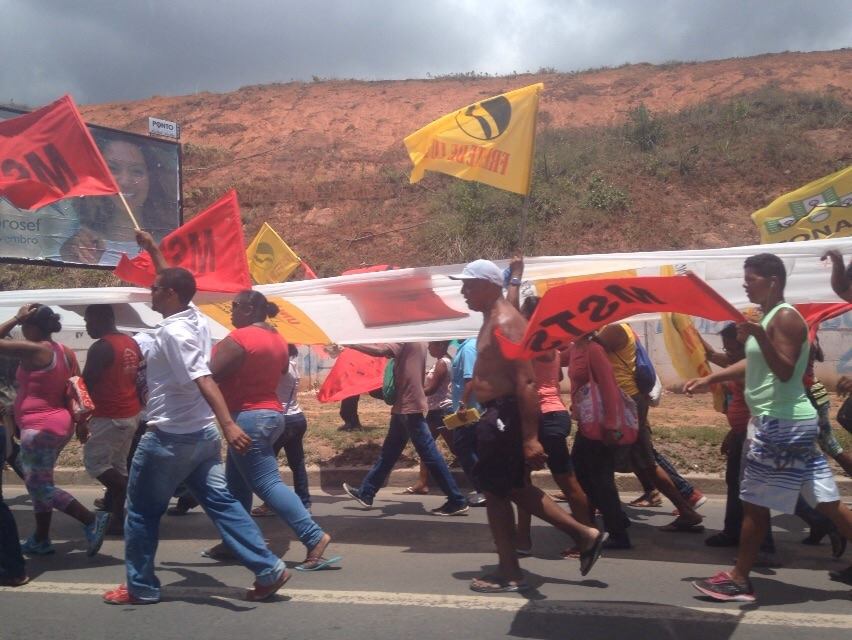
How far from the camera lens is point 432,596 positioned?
4.68 m

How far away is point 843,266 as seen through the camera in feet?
16.3

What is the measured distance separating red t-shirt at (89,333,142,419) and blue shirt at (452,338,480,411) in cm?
248

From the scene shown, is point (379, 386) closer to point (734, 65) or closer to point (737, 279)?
point (737, 279)

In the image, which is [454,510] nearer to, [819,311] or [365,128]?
[819,311]

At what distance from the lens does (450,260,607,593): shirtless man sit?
4445mm

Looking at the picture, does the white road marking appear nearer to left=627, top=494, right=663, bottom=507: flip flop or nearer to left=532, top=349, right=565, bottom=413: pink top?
left=532, top=349, right=565, bottom=413: pink top

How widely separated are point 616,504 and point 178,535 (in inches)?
128

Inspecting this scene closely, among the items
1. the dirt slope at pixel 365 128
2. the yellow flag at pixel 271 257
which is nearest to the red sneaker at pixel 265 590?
the yellow flag at pixel 271 257

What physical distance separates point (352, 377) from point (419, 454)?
138 centimetres

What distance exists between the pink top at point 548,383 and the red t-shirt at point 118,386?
279cm

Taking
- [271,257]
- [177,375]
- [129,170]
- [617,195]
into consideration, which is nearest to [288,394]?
[177,375]

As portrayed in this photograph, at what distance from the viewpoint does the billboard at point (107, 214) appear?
1329 centimetres

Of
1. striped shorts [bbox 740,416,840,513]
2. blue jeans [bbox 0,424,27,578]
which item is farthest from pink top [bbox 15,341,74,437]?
striped shorts [bbox 740,416,840,513]

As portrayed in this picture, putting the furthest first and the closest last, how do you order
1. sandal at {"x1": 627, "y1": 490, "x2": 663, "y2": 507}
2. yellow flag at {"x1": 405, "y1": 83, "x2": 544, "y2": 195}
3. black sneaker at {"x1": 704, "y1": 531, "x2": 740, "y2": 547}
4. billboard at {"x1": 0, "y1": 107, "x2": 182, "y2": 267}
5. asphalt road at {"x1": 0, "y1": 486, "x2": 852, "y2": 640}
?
billboard at {"x1": 0, "y1": 107, "x2": 182, "y2": 267} < sandal at {"x1": 627, "y1": 490, "x2": 663, "y2": 507} < yellow flag at {"x1": 405, "y1": 83, "x2": 544, "y2": 195} < black sneaker at {"x1": 704, "y1": 531, "x2": 740, "y2": 547} < asphalt road at {"x1": 0, "y1": 486, "x2": 852, "y2": 640}
